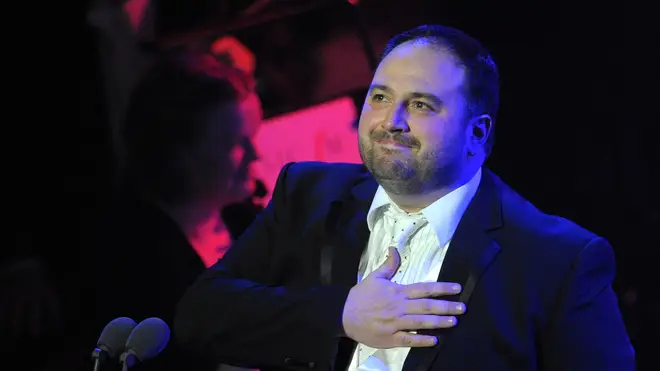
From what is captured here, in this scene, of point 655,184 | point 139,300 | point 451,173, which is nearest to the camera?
point 451,173

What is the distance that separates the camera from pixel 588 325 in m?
1.71

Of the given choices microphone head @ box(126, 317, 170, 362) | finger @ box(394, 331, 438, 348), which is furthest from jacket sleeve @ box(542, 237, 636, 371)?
microphone head @ box(126, 317, 170, 362)

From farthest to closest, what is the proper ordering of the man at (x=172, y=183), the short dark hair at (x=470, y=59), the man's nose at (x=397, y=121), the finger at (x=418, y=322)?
1. the man at (x=172, y=183)
2. the short dark hair at (x=470, y=59)
3. the man's nose at (x=397, y=121)
4. the finger at (x=418, y=322)

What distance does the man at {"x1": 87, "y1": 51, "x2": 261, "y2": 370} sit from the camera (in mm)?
3111

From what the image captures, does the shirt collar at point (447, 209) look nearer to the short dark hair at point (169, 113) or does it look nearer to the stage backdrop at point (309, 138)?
the stage backdrop at point (309, 138)

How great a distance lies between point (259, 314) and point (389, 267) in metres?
0.38

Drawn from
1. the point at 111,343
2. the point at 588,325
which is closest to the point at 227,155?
the point at 111,343

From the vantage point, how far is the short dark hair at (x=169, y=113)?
124 inches

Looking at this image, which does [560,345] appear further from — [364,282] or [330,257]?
[330,257]

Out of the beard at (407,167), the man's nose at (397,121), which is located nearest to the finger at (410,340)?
the beard at (407,167)

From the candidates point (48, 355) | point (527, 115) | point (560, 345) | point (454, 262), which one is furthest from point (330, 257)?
point (48, 355)

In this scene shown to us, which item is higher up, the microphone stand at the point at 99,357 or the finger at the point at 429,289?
A: the finger at the point at 429,289

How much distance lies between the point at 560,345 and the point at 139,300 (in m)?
1.99

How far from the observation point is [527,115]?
279 cm
